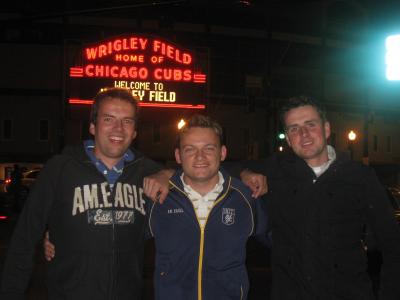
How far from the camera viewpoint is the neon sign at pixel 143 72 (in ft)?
54.6

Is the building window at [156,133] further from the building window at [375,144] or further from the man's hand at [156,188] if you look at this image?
the man's hand at [156,188]

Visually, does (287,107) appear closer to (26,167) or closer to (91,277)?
(91,277)

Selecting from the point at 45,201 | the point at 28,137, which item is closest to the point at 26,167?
the point at 28,137

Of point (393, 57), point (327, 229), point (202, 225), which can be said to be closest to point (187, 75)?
point (393, 57)

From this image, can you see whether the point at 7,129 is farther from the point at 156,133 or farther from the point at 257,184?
the point at 257,184

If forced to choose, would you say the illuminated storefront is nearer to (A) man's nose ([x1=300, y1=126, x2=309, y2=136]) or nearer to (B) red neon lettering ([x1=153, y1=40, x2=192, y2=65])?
(B) red neon lettering ([x1=153, y1=40, x2=192, y2=65])

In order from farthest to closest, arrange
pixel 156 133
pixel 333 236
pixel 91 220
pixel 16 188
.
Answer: pixel 156 133, pixel 16 188, pixel 91 220, pixel 333 236

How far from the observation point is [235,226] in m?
3.31

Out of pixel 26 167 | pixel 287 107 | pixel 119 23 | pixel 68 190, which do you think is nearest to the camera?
pixel 68 190

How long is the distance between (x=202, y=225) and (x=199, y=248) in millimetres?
169

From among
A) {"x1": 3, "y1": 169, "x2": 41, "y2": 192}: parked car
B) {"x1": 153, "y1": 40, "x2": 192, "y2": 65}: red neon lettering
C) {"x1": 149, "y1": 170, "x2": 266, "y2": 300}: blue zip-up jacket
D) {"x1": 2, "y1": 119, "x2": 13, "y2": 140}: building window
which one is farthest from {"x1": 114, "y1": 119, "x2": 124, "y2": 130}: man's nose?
{"x1": 2, "y1": 119, "x2": 13, "y2": 140}: building window

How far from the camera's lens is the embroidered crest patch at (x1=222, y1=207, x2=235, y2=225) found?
129 inches

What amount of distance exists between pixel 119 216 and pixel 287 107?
1.58m

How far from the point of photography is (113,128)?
11.2ft
